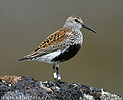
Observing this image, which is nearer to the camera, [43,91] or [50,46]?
[43,91]

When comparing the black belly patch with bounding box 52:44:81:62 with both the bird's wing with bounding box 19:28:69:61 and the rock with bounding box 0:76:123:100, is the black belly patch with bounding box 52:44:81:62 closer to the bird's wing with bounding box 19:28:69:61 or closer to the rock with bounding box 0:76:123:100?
the bird's wing with bounding box 19:28:69:61

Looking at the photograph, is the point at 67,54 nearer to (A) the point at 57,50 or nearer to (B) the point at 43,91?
(A) the point at 57,50

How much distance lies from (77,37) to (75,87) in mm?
2105

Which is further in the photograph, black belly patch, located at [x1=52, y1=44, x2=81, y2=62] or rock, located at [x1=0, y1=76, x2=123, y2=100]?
black belly patch, located at [x1=52, y1=44, x2=81, y2=62]

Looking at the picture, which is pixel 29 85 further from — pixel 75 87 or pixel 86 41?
pixel 86 41

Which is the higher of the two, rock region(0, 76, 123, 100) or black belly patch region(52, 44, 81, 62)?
black belly patch region(52, 44, 81, 62)

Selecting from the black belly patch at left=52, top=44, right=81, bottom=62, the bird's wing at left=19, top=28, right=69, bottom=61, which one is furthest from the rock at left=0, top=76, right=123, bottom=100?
the bird's wing at left=19, top=28, right=69, bottom=61

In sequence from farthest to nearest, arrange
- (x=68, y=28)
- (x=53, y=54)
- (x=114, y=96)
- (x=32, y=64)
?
Answer: (x=32, y=64)
(x=68, y=28)
(x=53, y=54)
(x=114, y=96)

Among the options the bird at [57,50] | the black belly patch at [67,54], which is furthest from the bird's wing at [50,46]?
the black belly patch at [67,54]

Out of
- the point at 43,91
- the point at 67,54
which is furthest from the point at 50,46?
the point at 43,91

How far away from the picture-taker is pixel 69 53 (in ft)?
30.6

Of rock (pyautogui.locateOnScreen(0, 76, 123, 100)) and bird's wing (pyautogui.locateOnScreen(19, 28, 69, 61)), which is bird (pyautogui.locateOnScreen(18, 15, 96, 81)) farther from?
rock (pyautogui.locateOnScreen(0, 76, 123, 100))

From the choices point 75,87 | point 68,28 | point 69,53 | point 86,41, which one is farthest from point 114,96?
point 86,41

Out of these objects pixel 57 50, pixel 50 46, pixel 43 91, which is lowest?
pixel 43 91
